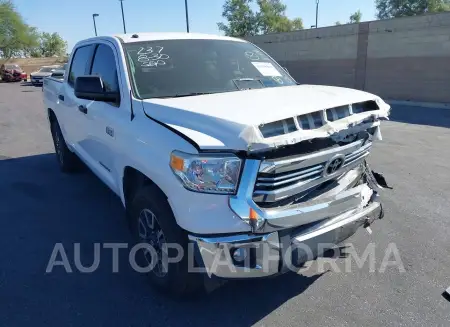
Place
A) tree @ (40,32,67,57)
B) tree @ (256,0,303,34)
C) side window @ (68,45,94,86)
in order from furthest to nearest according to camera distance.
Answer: tree @ (40,32,67,57), tree @ (256,0,303,34), side window @ (68,45,94,86)

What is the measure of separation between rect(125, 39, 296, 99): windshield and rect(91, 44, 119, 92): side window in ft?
0.65

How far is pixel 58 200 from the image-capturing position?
4.72 meters

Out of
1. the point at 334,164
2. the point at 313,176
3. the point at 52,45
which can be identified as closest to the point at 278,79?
the point at 334,164

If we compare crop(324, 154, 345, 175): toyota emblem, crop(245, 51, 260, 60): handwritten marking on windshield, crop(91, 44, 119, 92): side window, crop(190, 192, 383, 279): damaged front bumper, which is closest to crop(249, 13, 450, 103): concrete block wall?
crop(245, 51, 260, 60): handwritten marking on windshield

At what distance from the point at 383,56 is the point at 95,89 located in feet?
56.3

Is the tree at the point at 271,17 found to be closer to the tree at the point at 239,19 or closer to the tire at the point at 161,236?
the tree at the point at 239,19

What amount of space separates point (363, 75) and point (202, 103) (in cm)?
1761

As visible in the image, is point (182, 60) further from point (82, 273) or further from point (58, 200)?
point (58, 200)

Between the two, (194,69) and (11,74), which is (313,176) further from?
(11,74)

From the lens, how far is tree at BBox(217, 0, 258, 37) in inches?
1934

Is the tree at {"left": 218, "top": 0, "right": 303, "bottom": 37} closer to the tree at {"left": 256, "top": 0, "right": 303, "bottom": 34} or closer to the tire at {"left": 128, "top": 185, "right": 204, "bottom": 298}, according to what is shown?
the tree at {"left": 256, "top": 0, "right": 303, "bottom": 34}

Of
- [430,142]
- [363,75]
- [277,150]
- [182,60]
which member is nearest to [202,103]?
[277,150]

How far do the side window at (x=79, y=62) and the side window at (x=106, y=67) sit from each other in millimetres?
355

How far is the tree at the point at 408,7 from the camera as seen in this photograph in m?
44.3
